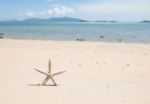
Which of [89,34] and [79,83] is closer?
[79,83]

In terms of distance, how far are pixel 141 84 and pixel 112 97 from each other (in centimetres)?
206

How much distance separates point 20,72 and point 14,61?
2.99 m

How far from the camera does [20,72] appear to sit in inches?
434

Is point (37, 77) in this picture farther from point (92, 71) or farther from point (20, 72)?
point (92, 71)

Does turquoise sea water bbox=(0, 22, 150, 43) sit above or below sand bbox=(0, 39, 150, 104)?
below

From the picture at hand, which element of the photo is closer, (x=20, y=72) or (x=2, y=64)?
(x=20, y=72)

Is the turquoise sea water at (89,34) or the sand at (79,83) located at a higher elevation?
the sand at (79,83)

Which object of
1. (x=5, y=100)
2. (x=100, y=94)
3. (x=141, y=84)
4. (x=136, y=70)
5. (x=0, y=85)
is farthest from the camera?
(x=136, y=70)

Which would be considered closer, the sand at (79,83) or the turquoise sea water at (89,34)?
the sand at (79,83)

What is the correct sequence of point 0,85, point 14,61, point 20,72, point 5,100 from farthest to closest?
point 14,61 < point 20,72 < point 0,85 < point 5,100

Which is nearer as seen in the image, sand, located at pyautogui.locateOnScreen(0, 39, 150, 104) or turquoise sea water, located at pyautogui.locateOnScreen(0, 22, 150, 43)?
sand, located at pyautogui.locateOnScreen(0, 39, 150, 104)

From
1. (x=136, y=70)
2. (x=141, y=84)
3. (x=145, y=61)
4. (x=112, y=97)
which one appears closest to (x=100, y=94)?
(x=112, y=97)

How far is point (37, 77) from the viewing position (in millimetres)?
10055

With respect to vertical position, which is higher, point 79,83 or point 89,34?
point 79,83
